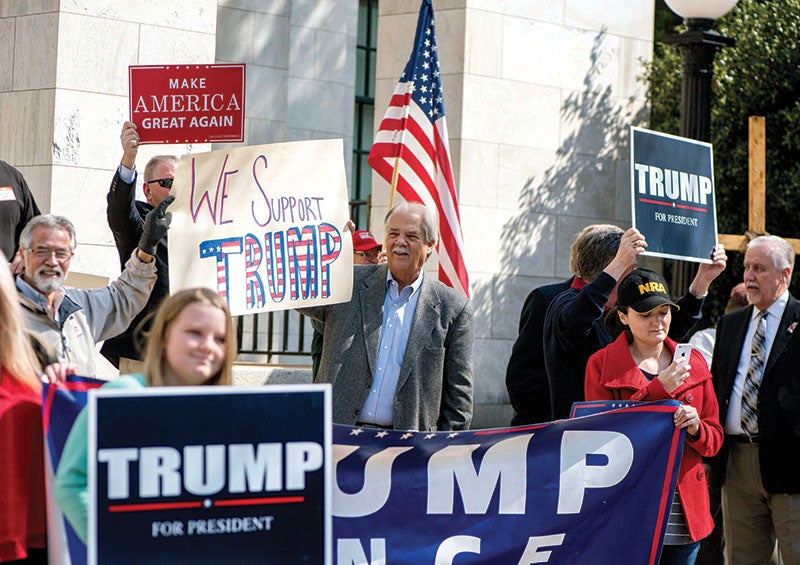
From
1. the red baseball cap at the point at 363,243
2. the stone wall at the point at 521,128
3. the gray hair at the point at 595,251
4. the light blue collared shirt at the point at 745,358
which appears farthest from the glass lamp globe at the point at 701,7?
the gray hair at the point at 595,251

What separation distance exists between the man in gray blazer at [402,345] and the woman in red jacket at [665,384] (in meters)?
0.67

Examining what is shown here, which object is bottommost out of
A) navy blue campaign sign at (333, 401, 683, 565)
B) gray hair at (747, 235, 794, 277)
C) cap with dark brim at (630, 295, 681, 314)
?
navy blue campaign sign at (333, 401, 683, 565)

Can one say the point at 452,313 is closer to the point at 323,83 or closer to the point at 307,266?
Result: the point at 307,266

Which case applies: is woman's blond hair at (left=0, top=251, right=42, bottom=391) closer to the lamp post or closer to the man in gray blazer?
the man in gray blazer

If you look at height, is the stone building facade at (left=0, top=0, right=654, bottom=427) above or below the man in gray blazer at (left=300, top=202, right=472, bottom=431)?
above

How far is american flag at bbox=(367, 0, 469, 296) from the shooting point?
8.49 metres

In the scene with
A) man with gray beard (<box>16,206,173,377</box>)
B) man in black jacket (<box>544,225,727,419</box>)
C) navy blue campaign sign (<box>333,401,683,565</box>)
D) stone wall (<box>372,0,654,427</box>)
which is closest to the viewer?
man with gray beard (<box>16,206,173,377</box>)

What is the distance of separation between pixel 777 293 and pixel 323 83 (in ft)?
31.4

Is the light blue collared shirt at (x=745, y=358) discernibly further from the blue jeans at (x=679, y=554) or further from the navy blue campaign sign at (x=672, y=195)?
the blue jeans at (x=679, y=554)

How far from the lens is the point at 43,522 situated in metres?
4.71

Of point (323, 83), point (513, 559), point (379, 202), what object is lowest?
point (513, 559)

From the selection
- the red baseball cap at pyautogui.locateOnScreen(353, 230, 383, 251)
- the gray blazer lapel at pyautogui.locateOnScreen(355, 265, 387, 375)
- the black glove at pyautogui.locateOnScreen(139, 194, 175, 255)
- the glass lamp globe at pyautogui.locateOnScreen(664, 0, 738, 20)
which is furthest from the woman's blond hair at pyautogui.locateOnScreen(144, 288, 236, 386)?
the glass lamp globe at pyautogui.locateOnScreen(664, 0, 738, 20)

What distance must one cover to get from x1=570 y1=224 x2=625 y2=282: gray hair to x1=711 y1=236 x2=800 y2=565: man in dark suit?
0.94 meters

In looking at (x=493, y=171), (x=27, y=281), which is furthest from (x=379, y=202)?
(x=27, y=281)
